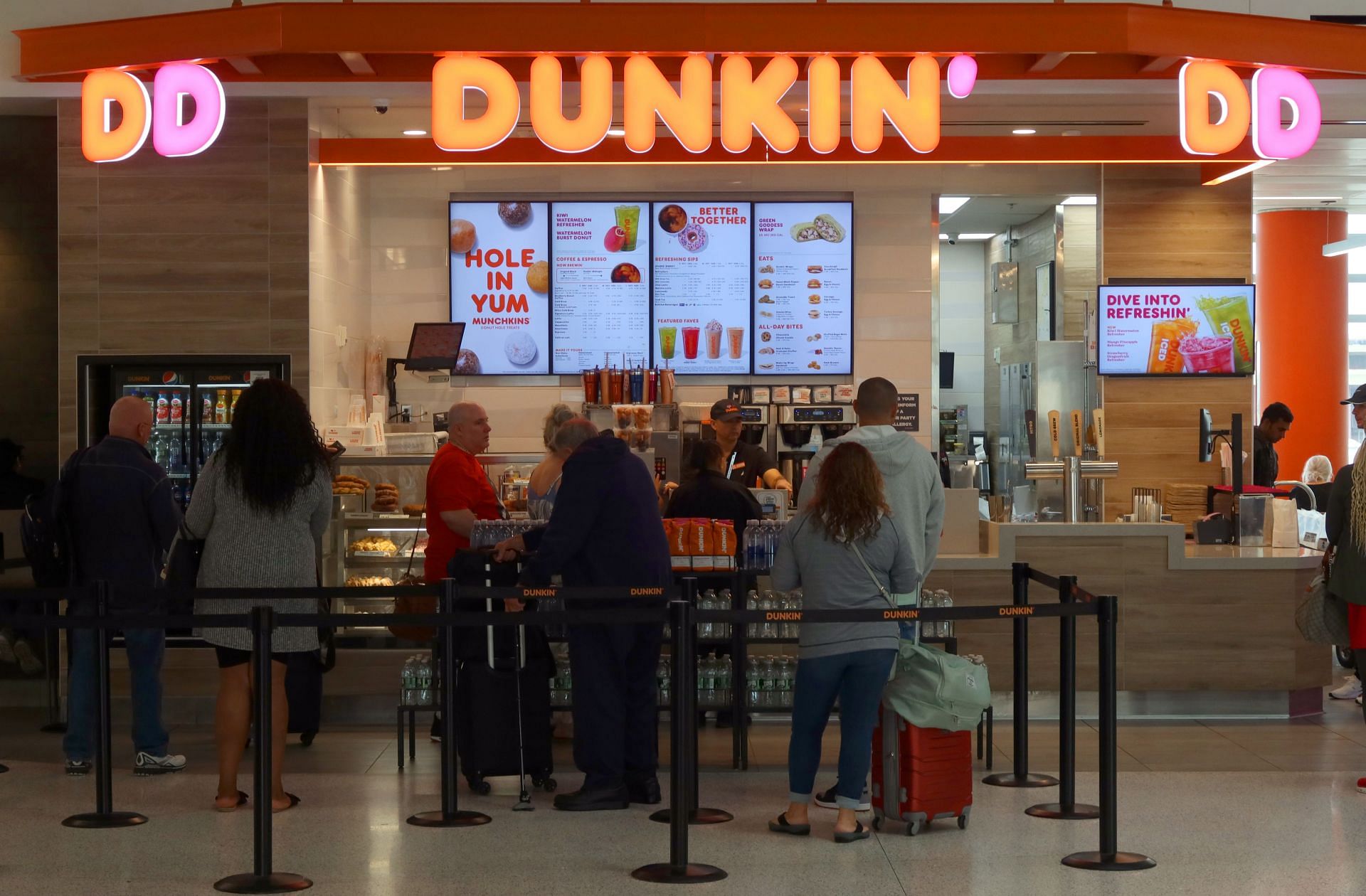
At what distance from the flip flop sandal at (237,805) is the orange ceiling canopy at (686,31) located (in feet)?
11.8

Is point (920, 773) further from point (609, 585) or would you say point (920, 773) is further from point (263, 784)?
point (263, 784)

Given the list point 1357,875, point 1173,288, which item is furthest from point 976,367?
point 1357,875

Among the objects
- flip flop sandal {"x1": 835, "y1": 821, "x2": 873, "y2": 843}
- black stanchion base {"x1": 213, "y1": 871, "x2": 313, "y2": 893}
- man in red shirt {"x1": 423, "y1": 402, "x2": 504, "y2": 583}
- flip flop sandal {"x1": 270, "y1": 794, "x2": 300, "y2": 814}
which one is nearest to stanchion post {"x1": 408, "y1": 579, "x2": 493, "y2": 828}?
flip flop sandal {"x1": 270, "y1": 794, "x2": 300, "y2": 814}

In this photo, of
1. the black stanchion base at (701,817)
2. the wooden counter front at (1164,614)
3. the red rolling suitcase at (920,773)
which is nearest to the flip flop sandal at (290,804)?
the black stanchion base at (701,817)

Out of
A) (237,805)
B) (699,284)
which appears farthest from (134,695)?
(699,284)

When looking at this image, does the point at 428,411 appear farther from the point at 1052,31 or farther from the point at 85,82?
the point at 1052,31

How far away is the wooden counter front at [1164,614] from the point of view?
7312 mm

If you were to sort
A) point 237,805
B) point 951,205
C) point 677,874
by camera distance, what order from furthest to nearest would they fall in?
point 951,205, point 237,805, point 677,874

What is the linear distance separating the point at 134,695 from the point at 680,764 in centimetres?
300

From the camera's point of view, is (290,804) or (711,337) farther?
(711,337)

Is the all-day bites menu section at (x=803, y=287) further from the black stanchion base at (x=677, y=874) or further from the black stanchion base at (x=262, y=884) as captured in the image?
the black stanchion base at (x=262, y=884)

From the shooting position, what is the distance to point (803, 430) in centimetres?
973

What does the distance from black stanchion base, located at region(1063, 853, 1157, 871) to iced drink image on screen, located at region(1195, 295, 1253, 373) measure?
19.7ft

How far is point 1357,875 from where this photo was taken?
14.9 feet
